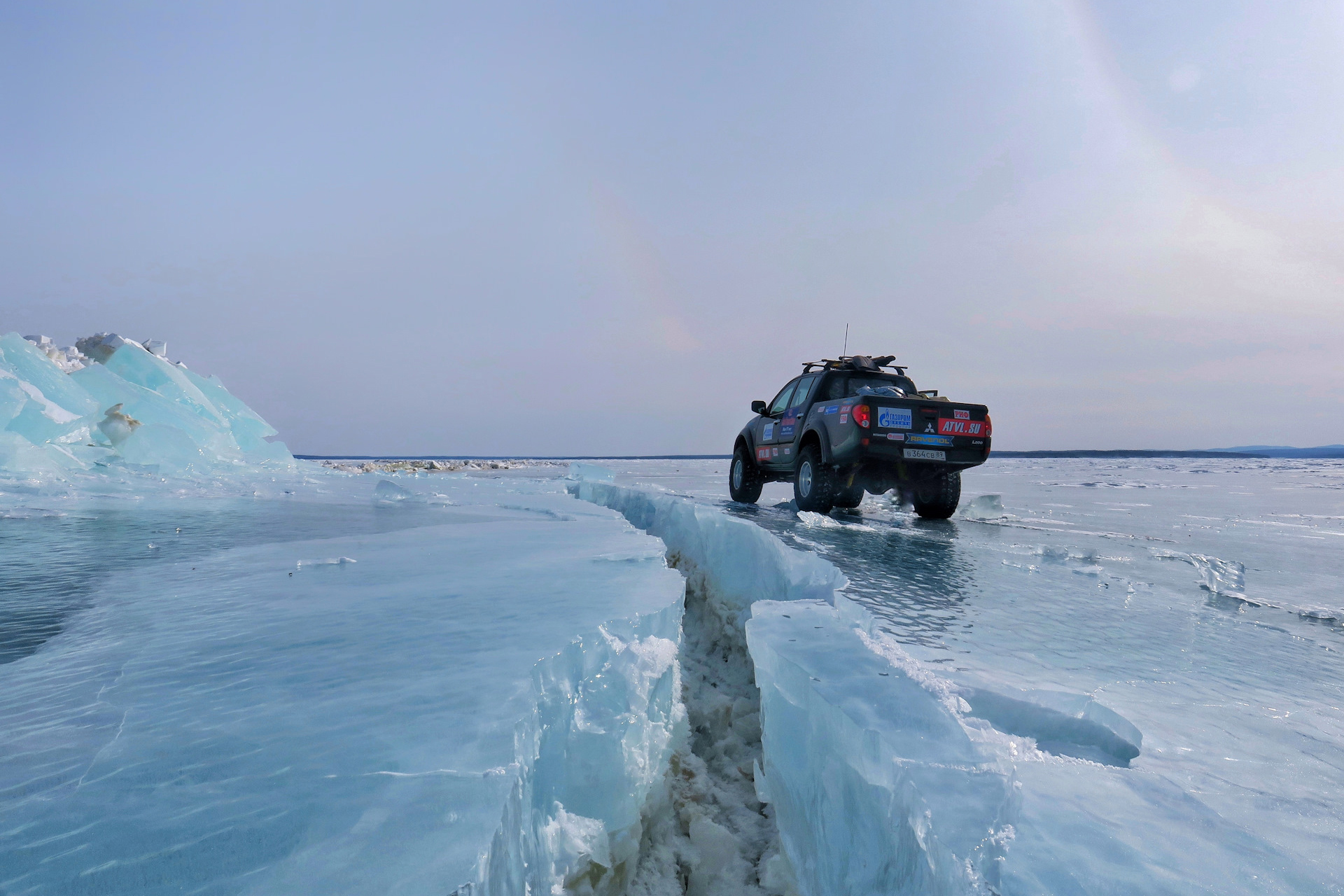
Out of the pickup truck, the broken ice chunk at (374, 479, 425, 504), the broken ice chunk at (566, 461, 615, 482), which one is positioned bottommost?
the broken ice chunk at (374, 479, 425, 504)

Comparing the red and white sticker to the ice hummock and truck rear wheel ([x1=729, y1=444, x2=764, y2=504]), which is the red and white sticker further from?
the ice hummock

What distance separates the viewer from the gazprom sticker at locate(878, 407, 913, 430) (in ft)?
22.2

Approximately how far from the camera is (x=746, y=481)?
10375 millimetres

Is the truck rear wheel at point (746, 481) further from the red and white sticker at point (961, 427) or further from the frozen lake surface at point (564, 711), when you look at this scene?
the frozen lake surface at point (564, 711)

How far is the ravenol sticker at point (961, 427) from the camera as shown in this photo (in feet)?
22.8

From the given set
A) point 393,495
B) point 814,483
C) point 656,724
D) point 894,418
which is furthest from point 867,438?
point 393,495

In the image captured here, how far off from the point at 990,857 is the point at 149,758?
1.83 m

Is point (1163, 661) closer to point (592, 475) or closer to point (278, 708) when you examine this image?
point (278, 708)

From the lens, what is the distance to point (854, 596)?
3.26 meters

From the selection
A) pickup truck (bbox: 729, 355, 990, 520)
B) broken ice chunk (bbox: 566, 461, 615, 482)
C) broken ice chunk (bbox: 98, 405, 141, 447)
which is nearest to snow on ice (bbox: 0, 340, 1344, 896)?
pickup truck (bbox: 729, 355, 990, 520)

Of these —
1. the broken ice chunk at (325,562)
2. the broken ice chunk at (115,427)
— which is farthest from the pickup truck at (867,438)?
the broken ice chunk at (115,427)

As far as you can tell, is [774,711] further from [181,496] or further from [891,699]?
[181,496]

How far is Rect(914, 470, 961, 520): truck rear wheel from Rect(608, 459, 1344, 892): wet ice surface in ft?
3.97

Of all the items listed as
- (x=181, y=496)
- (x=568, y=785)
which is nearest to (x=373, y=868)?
(x=568, y=785)
